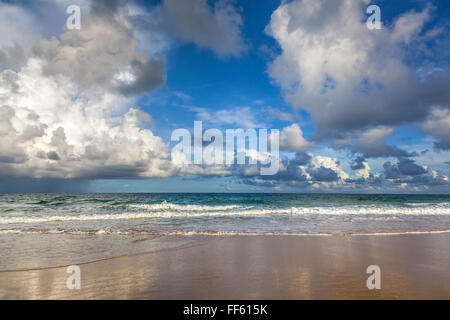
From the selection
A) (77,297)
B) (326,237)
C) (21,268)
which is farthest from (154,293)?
(326,237)

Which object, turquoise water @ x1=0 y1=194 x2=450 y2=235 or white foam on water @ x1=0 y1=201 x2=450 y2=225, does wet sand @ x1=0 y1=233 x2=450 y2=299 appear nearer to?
turquoise water @ x1=0 y1=194 x2=450 y2=235

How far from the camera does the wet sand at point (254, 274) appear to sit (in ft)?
15.3

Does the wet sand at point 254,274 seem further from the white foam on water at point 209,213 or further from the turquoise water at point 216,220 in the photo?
the white foam on water at point 209,213

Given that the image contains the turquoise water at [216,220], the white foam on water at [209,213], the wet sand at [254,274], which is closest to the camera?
the wet sand at [254,274]

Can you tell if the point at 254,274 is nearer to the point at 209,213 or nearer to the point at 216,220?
the point at 216,220

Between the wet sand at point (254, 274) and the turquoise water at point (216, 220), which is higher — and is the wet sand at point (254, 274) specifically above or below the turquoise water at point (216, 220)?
above

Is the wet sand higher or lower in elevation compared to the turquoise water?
higher

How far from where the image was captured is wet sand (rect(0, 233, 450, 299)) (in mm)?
4648

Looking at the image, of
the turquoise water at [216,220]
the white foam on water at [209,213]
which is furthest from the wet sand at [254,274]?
the white foam on water at [209,213]

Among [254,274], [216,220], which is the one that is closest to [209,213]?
[216,220]

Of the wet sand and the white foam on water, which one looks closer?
the wet sand

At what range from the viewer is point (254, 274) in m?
5.63

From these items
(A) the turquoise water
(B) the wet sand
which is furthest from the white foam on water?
(B) the wet sand

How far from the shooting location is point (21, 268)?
251 inches
